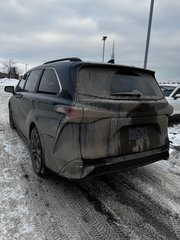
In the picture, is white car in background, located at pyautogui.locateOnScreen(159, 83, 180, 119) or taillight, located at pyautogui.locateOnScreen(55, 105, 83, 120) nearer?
taillight, located at pyautogui.locateOnScreen(55, 105, 83, 120)

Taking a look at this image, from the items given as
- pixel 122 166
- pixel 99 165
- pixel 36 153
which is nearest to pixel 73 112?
pixel 99 165

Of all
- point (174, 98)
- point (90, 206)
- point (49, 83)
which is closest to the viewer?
point (90, 206)

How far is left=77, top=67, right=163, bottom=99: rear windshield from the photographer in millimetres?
2928

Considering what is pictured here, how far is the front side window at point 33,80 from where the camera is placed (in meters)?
4.35

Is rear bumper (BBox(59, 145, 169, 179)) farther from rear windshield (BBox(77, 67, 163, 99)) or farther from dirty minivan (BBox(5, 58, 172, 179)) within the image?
rear windshield (BBox(77, 67, 163, 99))

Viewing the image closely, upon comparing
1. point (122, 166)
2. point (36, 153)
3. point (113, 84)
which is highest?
point (113, 84)

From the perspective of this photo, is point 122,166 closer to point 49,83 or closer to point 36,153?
point 36,153

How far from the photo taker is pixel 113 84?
3.10 meters

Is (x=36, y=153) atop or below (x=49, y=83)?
below

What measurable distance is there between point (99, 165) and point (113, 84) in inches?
41.2

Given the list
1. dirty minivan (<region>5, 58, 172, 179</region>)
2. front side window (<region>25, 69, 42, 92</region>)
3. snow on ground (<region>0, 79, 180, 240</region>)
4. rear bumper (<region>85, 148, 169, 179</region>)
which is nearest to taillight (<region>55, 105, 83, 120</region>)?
dirty minivan (<region>5, 58, 172, 179</region>)

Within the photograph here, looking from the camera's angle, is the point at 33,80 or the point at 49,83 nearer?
the point at 49,83

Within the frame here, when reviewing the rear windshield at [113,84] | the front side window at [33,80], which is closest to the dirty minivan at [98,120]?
the rear windshield at [113,84]

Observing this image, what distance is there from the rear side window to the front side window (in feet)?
1.14
